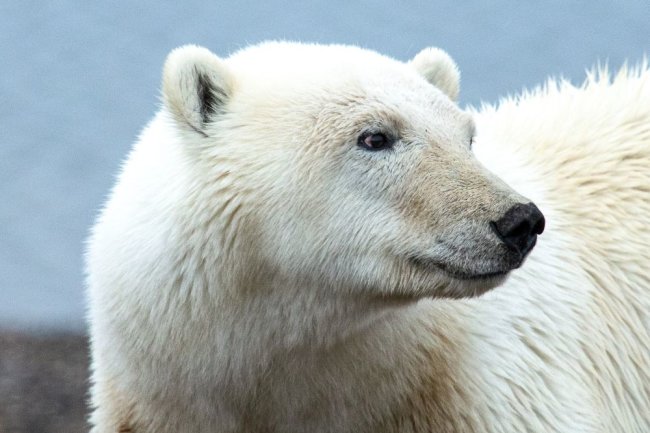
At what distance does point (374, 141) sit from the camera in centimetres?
330

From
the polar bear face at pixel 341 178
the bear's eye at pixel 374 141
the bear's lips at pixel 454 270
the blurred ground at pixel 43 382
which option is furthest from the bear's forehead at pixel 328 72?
the blurred ground at pixel 43 382

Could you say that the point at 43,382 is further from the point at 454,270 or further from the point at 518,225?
the point at 518,225

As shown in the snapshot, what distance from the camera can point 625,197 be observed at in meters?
4.38

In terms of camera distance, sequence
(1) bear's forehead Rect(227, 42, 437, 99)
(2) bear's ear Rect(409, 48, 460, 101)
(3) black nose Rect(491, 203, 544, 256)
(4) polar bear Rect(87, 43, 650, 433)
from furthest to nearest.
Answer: (2) bear's ear Rect(409, 48, 460, 101) < (1) bear's forehead Rect(227, 42, 437, 99) < (4) polar bear Rect(87, 43, 650, 433) < (3) black nose Rect(491, 203, 544, 256)

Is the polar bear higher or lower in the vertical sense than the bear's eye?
lower

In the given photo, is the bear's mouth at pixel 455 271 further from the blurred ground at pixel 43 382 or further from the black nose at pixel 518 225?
the blurred ground at pixel 43 382

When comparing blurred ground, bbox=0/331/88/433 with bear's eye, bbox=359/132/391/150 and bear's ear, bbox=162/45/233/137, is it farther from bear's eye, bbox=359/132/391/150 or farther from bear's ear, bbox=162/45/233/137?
bear's eye, bbox=359/132/391/150

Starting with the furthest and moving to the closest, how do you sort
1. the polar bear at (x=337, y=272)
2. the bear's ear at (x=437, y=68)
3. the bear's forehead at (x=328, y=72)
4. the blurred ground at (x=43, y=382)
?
the blurred ground at (x=43, y=382)
the bear's ear at (x=437, y=68)
the bear's forehead at (x=328, y=72)
the polar bear at (x=337, y=272)

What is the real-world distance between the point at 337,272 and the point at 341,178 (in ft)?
0.90

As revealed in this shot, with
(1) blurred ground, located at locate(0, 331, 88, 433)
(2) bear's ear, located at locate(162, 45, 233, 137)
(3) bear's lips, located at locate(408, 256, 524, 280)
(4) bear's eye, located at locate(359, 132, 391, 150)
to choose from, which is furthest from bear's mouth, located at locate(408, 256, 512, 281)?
(1) blurred ground, located at locate(0, 331, 88, 433)

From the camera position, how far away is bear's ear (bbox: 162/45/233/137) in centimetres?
333

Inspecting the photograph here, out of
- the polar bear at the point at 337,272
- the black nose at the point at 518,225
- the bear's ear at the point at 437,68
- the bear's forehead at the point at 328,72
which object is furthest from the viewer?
the bear's ear at the point at 437,68

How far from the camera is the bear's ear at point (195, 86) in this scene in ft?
10.9

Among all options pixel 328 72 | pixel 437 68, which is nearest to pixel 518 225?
pixel 328 72
